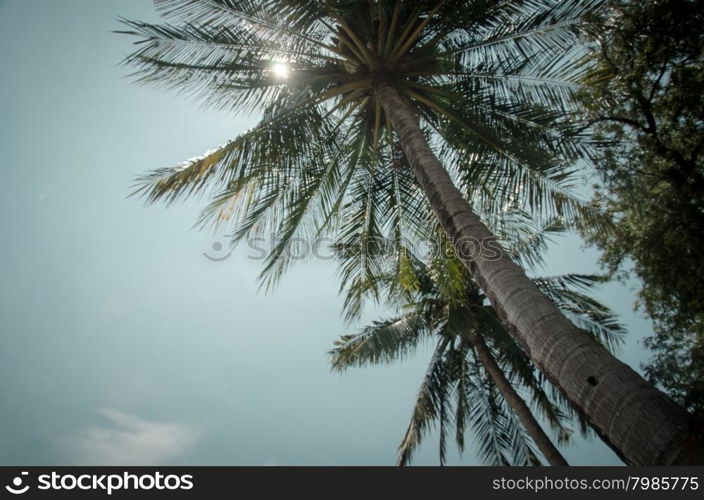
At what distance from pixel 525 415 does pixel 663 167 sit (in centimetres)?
569

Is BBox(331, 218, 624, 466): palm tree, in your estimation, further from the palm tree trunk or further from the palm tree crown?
the palm tree crown

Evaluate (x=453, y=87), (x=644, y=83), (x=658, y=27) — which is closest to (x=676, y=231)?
(x=644, y=83)

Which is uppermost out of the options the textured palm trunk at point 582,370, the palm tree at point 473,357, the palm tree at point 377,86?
the palm tree at point 377,86

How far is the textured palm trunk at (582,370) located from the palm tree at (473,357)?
14.5 feet

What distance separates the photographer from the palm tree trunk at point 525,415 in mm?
6500

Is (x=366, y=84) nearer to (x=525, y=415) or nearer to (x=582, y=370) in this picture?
(x=582, y=370)

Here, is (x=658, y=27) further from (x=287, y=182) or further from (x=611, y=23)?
(x=287, y=182)

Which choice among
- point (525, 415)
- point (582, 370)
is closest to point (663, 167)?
point (525, 415)

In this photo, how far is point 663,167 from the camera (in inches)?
266

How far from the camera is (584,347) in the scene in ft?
6.41

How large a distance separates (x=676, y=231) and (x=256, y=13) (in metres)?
7.89

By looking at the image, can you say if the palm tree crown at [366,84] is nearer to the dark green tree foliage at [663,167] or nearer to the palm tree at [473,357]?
the dark green tree foliage at [663,167]

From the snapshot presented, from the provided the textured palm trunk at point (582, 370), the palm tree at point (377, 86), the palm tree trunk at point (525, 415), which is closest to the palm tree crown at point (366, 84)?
the palm tree at point (377, 86)

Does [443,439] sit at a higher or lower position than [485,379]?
lower
